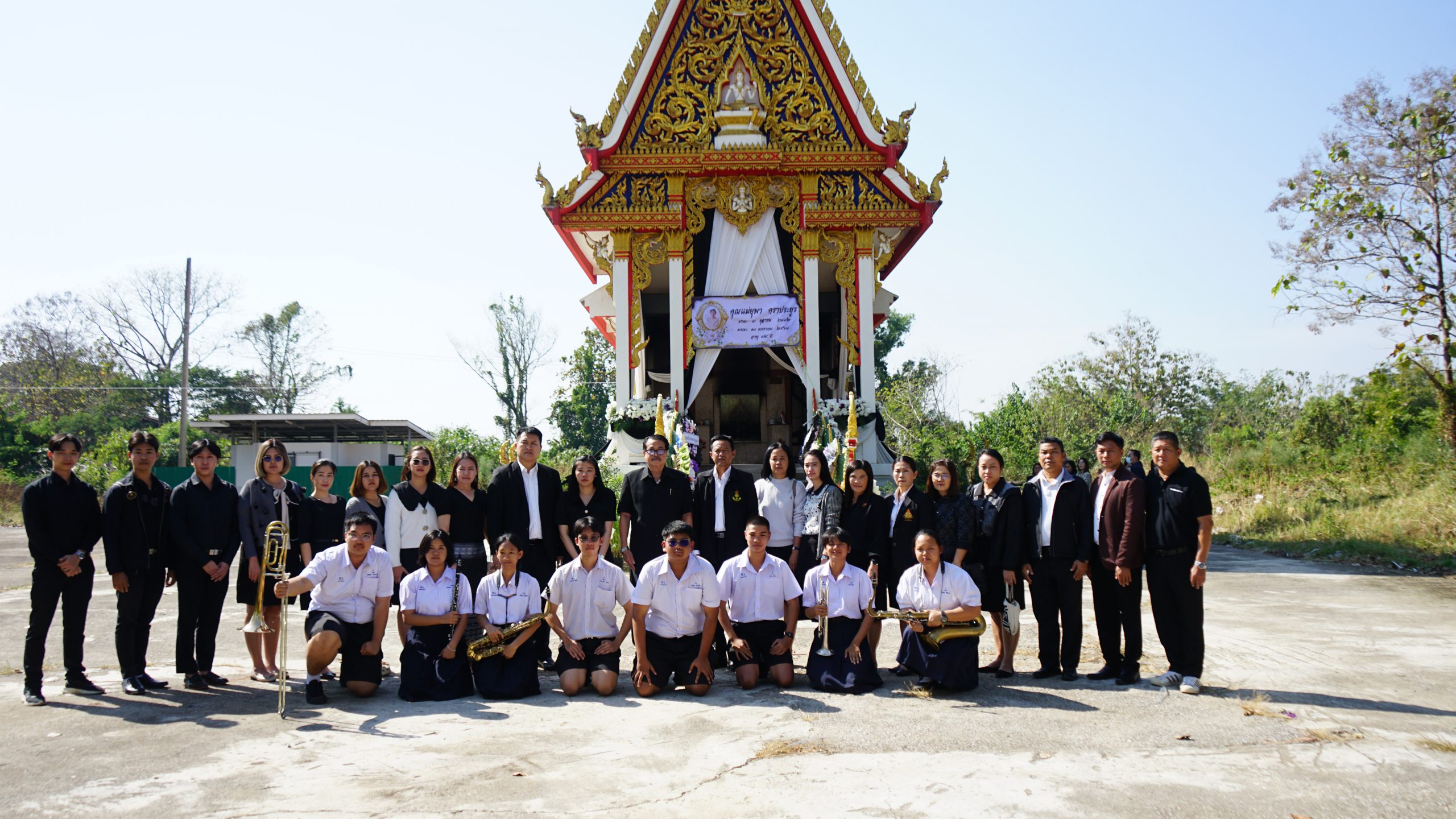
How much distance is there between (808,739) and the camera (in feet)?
16.0

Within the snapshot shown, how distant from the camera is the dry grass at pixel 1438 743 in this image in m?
4.61

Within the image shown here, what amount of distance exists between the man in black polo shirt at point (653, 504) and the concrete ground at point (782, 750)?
47.5 inches

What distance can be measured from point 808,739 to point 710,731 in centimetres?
52

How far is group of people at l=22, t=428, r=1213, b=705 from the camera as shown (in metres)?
6.03

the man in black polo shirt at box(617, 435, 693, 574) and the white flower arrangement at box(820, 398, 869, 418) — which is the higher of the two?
the white flower arrangement at box(820, 398, 869, 418)

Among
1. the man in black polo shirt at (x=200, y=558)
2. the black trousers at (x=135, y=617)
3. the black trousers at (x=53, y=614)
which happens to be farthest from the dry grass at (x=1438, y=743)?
the black trousers at (x=53, y=614)

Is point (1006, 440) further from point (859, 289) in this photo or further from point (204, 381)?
point (204, 381)

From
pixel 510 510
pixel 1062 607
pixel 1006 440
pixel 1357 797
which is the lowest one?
pixel 1357 797

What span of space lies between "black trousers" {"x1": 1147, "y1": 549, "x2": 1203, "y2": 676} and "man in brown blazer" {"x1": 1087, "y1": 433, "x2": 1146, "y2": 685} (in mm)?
113

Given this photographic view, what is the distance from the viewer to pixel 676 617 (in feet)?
20.3

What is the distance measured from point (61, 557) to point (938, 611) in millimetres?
5314

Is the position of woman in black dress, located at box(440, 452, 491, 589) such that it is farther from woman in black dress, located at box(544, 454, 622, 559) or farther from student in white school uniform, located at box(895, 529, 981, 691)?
student in white school uniform, located at box(895, 529, 981, 691)

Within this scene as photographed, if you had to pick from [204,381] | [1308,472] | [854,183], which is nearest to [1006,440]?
[1308,472]

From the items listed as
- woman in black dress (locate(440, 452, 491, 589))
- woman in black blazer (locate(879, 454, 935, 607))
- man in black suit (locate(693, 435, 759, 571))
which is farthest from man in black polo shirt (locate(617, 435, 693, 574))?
woman in black blazer (locate(879, 454, 935, 607))
